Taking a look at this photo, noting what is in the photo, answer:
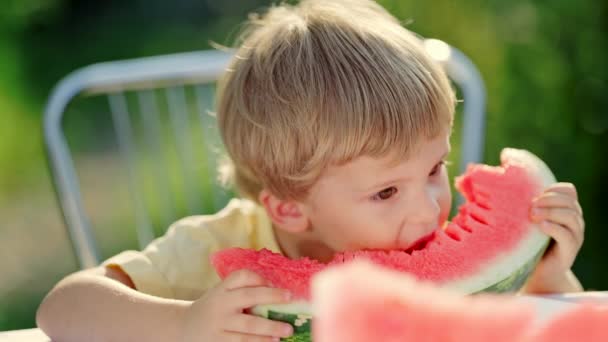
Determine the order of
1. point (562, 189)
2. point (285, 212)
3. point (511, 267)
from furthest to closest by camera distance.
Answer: point (285, 212) → point (562, 189) → point (511, 267)

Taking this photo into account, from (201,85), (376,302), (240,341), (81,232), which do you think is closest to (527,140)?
(201,85)

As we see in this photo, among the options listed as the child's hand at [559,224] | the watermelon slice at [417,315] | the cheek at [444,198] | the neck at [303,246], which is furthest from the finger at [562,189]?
the watermelon slice at [417,315]

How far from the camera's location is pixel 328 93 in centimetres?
101

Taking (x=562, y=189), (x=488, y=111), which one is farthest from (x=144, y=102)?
(x=488, y=111)

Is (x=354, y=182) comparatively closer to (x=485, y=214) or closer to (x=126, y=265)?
(x=485, y=214)

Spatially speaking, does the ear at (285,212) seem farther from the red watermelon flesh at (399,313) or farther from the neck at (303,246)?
the red watermelon flesh at (399,313)

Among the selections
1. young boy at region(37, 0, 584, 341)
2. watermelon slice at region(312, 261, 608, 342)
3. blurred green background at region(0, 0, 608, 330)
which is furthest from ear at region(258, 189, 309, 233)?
blurred green background at region(0, 0, 608, 330)

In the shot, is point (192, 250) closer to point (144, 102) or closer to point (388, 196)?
point (388, 196)

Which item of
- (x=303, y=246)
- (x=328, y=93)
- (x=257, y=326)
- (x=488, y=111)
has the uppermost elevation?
(x=328, y=93)

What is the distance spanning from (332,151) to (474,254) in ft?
0.64

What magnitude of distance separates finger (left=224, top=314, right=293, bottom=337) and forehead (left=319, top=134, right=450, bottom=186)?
0.25 metres

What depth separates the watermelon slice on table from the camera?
89cm

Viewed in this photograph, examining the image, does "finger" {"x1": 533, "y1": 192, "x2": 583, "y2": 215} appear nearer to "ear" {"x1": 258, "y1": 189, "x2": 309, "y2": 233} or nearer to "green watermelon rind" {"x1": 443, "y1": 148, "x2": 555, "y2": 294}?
"green watermelon rind" {"x1": 443, "y1": 148, "x2": 555, "y2": 294}

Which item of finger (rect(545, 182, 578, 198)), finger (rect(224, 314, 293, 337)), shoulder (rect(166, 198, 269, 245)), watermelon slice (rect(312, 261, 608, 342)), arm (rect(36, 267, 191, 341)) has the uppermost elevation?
watermelon slice (rect(312, 261, 608, 342))
